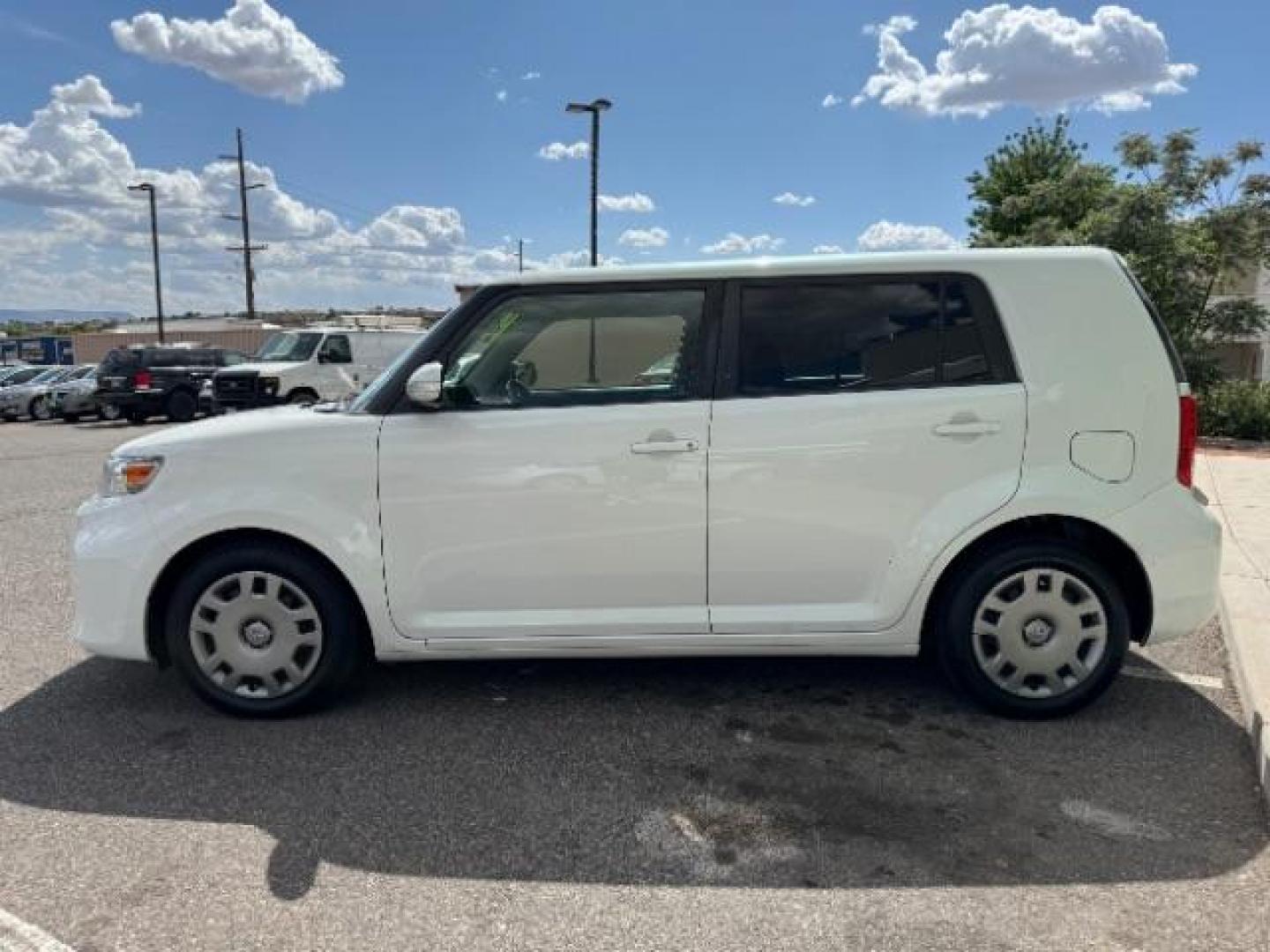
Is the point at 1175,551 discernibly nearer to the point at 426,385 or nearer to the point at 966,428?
the point at 966,428

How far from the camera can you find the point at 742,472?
142 inches

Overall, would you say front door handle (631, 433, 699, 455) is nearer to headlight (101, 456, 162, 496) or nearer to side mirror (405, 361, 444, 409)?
side mirror (405, 361, 444, 409)

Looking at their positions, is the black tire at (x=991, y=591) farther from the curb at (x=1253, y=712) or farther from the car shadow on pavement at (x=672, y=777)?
the curb at (x=1253, y=712)

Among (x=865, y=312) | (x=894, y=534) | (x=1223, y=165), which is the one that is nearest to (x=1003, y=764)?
(x=894, y=534)

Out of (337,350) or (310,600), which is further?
(337,350)

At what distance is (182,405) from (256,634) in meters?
20.3

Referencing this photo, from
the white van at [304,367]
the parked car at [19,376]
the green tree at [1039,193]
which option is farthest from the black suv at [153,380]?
the green tree at [1039,193]

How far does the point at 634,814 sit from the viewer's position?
10.2 feet

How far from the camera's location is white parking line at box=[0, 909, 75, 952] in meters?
2.43

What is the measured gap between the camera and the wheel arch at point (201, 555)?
377cm

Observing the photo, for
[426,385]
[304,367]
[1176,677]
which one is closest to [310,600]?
[426,385]

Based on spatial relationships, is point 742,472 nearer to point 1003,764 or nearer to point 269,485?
point 1003,764

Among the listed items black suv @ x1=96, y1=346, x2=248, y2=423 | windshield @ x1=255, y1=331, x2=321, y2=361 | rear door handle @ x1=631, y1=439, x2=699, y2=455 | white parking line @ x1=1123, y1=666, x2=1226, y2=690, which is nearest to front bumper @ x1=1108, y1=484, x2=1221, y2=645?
white parking line @ x1=1123, y1=666, x2=1226, y2=690

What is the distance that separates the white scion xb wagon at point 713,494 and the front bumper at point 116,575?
12 millimetres
